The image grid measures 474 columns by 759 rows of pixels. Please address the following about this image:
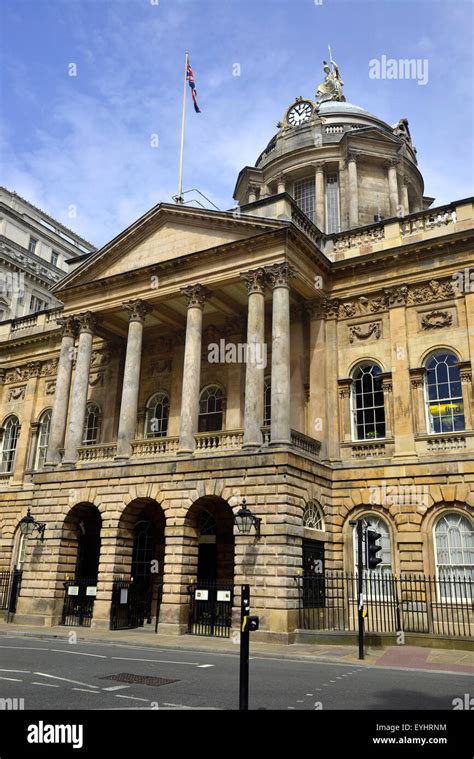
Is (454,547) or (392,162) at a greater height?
(392,162)

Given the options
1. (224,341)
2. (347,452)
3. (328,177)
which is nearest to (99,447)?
(224,341)

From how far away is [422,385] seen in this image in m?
22.4

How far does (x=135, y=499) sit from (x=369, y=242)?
13.1m

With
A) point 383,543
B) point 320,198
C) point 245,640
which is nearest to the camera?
point 245,640

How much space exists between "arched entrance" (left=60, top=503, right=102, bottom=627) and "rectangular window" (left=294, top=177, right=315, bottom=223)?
67.3 feet

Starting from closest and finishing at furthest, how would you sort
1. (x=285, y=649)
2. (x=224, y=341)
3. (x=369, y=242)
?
(x=285, y=649) < (x=369, y=242) < (x=224, y=341)

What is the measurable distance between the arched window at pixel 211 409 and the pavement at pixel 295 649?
28.0 ft

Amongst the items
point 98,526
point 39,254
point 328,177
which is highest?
point 39,254

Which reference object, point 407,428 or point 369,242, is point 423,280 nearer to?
point 369,242

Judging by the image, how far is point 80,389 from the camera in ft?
84.7

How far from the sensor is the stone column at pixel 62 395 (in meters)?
25.9

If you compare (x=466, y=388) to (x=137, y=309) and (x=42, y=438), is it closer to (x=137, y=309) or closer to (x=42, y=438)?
(x=137, y=309)

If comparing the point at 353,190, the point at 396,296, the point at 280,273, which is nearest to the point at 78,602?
the point at 280,273

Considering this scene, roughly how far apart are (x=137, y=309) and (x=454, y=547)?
1453cm
